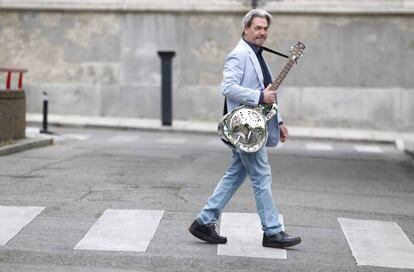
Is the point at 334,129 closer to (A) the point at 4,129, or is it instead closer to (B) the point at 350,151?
(B) the point at 350,151

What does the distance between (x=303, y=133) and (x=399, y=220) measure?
12480 millimetres

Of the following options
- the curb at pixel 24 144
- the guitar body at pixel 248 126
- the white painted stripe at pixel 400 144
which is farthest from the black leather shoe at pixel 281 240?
the white painted stripe at pixel 400 144

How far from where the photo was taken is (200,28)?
23.2m

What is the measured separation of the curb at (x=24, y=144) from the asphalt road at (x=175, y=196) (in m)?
0.13

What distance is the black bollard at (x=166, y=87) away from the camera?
70.3 ft

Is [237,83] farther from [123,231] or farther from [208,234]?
[123,231]

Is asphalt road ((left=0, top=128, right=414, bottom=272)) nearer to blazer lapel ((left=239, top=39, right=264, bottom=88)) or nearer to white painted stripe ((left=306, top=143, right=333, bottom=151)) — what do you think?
white painted stripe ((left=306, top=143, right=333, bottom=151))

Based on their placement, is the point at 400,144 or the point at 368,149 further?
the point at 400,144

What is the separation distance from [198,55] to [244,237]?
1582 cm

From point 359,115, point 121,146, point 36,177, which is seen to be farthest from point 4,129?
point 359,115

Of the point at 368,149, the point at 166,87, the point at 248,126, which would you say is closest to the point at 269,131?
the point at 248,126

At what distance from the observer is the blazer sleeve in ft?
23.4

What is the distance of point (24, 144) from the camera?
14484 millimetres

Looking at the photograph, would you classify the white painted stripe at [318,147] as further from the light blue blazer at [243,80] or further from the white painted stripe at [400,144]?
the light blue blazer at [243,80]
